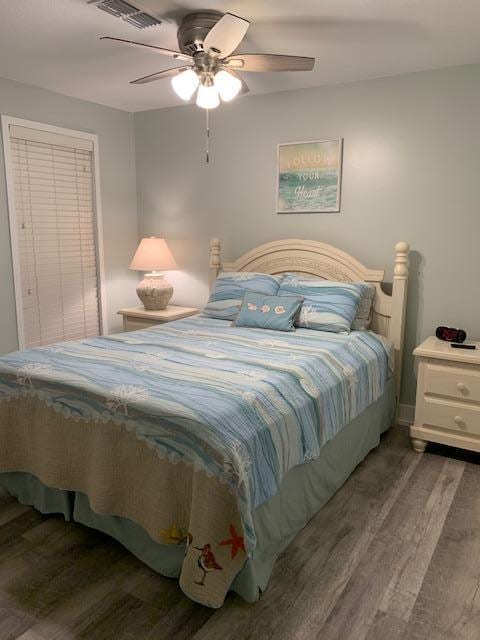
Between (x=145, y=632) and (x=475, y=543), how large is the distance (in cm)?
145

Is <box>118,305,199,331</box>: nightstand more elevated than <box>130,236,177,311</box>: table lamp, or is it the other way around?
<box>130,236,177,311</box>: table lamp

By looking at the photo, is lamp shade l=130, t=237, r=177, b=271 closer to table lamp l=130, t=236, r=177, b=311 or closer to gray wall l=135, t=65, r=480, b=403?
table lamp l=130, t=236, r=177, b=311

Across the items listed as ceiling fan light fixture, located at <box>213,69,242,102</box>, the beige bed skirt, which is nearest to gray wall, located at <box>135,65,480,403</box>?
ceiling fan light fixture, located at <box>213,69,242,102</box>

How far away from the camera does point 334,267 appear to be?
3471 mm

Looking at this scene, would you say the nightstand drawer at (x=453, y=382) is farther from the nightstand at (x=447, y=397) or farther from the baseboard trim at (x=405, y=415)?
the baseboard trim at (x=405, y=415)

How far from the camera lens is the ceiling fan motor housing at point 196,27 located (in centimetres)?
227

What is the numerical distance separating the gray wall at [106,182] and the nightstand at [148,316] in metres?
0.33

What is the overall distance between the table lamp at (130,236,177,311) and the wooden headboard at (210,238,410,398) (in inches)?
15.7

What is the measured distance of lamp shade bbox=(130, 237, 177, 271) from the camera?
13.1 ft

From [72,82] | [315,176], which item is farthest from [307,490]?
[72,82]

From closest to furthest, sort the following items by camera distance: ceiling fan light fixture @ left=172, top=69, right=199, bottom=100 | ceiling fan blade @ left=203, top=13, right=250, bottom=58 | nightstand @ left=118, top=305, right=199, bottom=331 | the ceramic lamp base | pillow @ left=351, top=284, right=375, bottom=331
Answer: ceiling fan blade @ left=203, top=13, right=250, bottom=58, ceiling fan light fixture @ left=172, top=69, right=199, bottom=100, pillow @ left=351, top=284, right=375, bottom=331, nightstand @ left=118, top=305, right=199, bottom=331, the ceramic lamp base

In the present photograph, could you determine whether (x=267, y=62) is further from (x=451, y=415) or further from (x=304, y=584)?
(x=304, y=584)

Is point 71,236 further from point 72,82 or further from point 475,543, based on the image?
point 475,543

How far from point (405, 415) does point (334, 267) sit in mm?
1174
